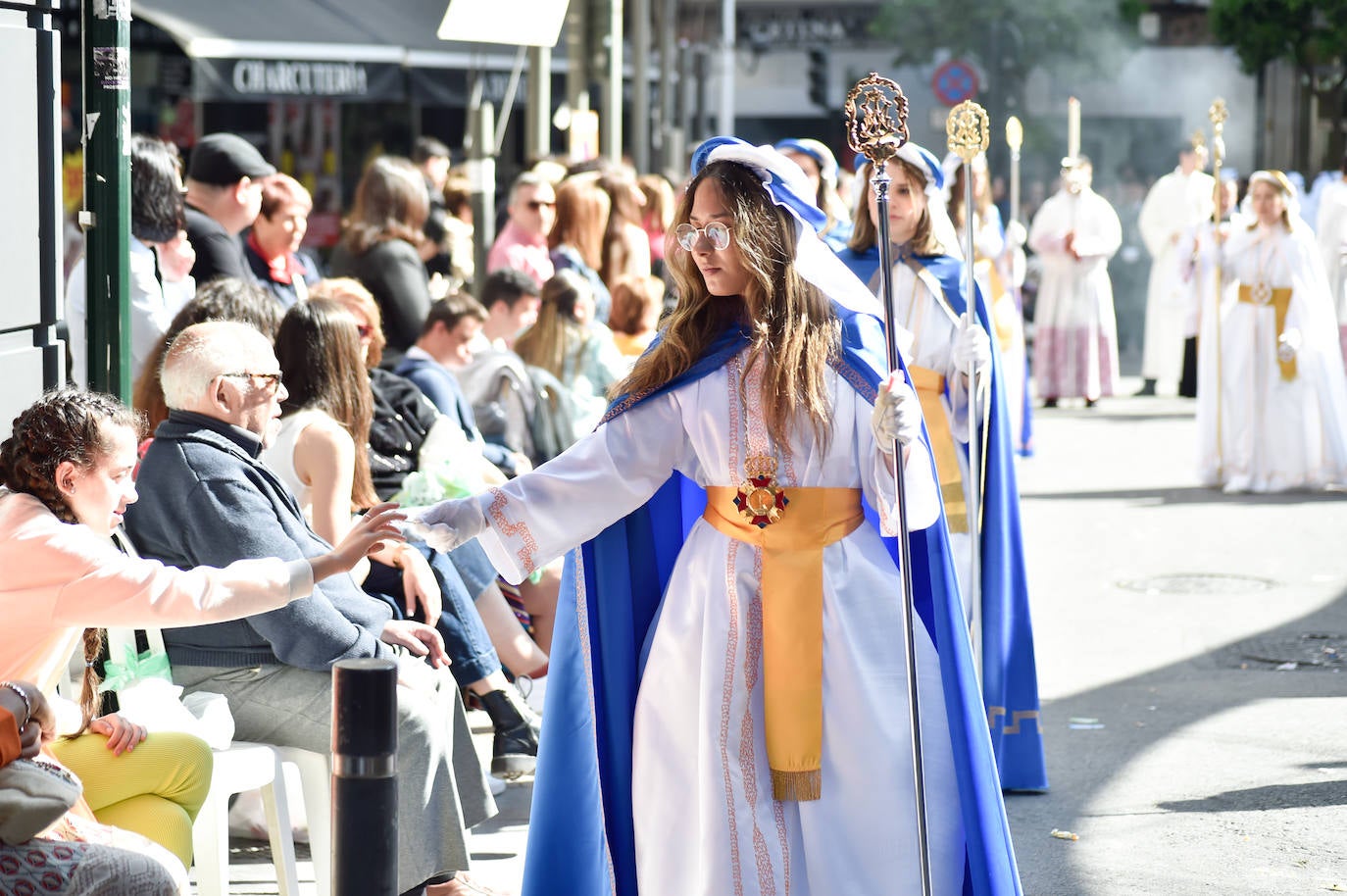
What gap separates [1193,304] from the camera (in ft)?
57.8

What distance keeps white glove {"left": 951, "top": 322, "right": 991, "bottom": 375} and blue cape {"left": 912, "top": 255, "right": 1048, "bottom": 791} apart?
133 millimetres

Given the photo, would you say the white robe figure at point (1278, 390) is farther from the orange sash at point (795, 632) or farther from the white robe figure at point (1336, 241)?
the orange sash at point (795, 632)

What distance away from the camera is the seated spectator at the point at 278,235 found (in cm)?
718

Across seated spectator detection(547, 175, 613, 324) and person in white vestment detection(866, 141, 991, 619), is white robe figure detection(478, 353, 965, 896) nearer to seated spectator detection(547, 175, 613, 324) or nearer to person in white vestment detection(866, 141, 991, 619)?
person in white vestment detection(866, 141, 991, 619)

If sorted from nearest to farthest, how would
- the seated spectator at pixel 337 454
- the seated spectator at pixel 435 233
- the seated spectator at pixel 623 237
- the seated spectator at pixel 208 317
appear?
the seated spectator at pixel 337 454
the seated spectator at pixel 208 317
the seated spectator at pixel 435 233
the seated spectator at pixel 623 237

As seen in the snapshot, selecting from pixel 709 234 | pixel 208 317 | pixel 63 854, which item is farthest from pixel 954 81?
pixel 63 854

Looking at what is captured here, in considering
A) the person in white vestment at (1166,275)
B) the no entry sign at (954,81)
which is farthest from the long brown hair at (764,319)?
the no entry sign at (954,81)

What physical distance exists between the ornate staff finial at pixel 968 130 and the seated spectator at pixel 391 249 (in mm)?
2418

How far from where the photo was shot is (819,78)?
32.8 meters

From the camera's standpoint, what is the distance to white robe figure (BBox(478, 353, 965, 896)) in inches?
158

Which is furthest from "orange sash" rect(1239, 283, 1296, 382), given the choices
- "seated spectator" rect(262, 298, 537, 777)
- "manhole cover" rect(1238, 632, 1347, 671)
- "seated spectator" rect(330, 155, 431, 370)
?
"seated spectator" rect(262, 298, 537, 777)

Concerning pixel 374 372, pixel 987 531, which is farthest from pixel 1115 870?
pixel 374 372

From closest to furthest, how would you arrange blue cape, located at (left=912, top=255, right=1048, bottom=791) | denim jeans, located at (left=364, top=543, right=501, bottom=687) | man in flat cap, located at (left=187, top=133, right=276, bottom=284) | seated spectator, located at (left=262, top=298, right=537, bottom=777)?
1. seated spectator, located at (left=262, top=298, right=537, bottom=777)
2. denim jeans, located at (left=364, top=543, right=501, bottom=687)
3. blue cape, located at (left=912, top=255, right=1048, bottom=791)
4. man in flat cap, located at (left=187, top=133, right=276, bottom=284)

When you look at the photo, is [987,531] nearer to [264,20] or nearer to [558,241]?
[558,241]
